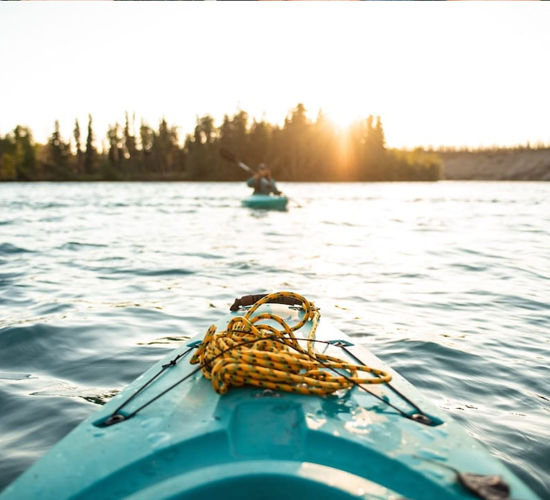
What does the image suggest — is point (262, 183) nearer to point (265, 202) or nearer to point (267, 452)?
point (265, 202)

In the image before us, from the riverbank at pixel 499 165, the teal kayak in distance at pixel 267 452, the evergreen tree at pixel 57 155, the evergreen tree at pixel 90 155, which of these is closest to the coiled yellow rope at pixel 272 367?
the teal kayak in distance at pixel 267 452

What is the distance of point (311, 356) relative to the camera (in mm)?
2045

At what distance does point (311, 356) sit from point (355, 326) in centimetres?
285

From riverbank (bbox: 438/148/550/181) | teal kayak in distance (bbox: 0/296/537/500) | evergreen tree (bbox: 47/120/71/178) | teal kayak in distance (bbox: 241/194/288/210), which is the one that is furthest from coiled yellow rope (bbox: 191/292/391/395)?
riverbank (bbox: 438/148/550/181)

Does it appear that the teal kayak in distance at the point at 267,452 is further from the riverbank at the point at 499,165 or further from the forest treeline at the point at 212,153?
the riverbank at the point at 499,165

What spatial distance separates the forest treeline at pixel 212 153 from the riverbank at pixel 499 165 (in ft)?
153

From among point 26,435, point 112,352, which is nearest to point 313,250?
A: point 112,352

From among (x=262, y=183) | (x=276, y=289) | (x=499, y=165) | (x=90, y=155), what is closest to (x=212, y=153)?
(x=90, y=155)

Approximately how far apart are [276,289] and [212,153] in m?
62.4

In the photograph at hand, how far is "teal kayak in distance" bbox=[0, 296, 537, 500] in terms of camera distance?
4.58 feet

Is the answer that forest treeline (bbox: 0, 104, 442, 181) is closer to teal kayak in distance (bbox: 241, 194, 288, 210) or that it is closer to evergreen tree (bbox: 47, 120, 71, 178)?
evergreen tree (bbox: 47, 120, 71, 178)

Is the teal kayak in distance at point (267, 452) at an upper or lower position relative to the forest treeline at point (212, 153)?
lower

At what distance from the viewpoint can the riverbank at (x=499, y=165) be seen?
104 meters

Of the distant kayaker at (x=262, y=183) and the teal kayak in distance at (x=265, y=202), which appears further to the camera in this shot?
the distant kayaker at (x=262, y=183)
